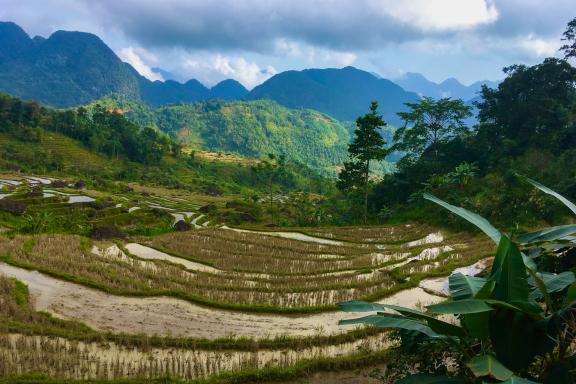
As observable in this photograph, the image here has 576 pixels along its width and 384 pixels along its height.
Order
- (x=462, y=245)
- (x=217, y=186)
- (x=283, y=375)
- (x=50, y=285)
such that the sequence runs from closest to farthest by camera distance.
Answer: (x=283, y=375) < (x=50, y=285) < (x=462, y=245) < (x=217, y=186)

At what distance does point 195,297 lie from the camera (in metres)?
12.1

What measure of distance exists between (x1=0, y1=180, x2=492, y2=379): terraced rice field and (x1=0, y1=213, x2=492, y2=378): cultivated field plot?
4cm

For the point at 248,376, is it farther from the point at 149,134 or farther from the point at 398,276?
the point at 149,134

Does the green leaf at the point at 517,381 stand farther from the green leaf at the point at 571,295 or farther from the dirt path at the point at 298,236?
the dirt path at the point at 298,236

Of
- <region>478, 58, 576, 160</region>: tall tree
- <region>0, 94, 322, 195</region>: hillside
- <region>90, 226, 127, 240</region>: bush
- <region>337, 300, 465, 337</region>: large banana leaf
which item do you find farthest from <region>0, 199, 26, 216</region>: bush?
<region>478, 58, 576, 160</region>: tall tree

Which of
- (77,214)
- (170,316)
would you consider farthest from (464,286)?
(77,214)

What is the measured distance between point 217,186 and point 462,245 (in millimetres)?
63237

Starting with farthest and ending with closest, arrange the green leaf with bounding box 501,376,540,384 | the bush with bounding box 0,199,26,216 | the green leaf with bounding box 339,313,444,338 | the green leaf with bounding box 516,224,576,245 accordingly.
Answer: the bush with bounding box 0,199,26,216 → the green leaf with bounding box 516,224,576,245 → the green leaf with bounding box 339,313,444,338 → the green leaf with bounding box 501,376,540,384

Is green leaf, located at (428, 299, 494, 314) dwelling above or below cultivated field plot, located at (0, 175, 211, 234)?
above

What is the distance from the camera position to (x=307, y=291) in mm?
13188

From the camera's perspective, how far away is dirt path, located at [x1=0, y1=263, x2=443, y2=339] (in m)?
9.98

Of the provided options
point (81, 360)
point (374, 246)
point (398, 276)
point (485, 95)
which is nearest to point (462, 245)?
point (374, 246)

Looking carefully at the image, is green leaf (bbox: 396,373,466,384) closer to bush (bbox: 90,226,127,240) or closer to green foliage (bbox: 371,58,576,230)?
green foliage (bbox: 371,58,576,230)

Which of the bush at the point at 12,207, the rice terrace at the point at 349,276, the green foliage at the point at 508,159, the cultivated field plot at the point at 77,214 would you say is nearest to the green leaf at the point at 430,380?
the rice terrace at the point at 349,276
